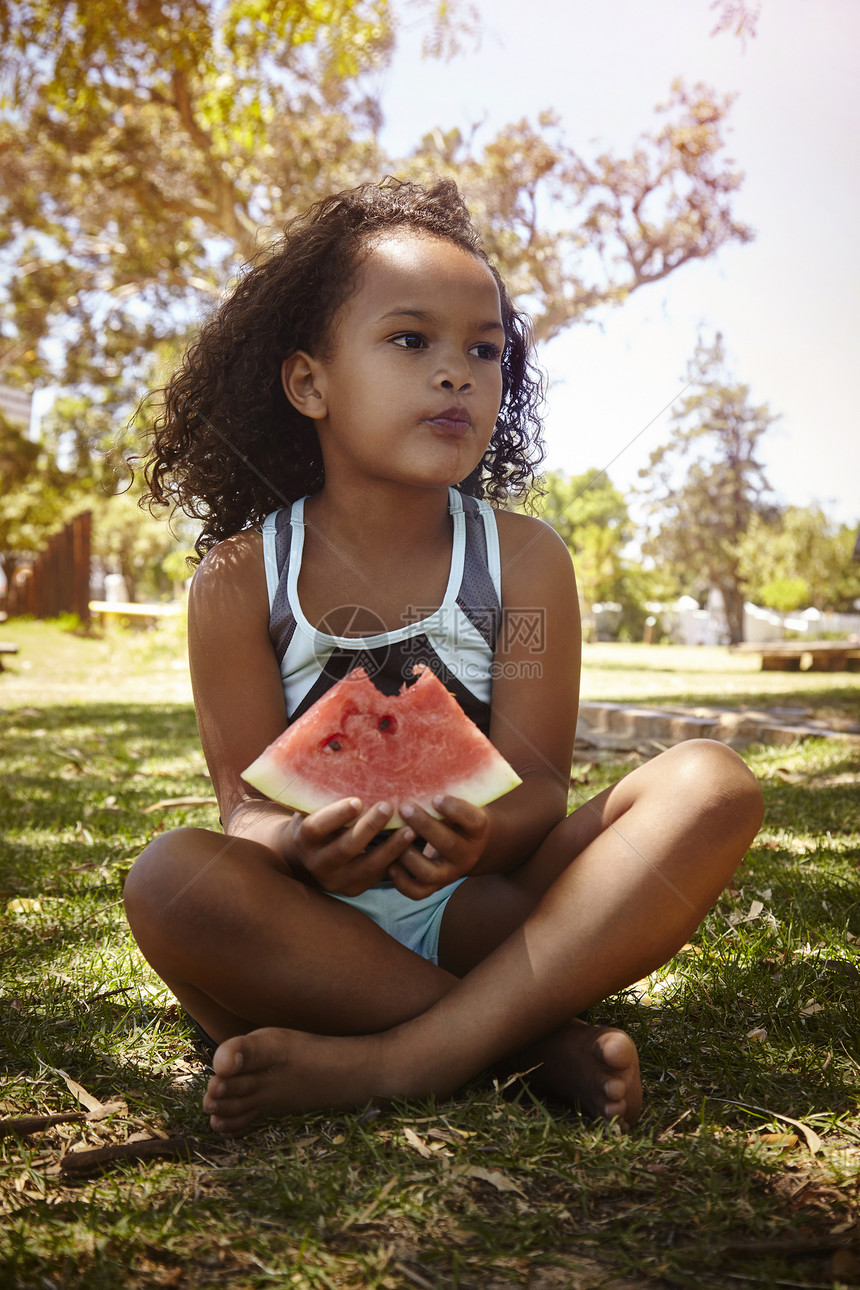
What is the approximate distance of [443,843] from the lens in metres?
1.79

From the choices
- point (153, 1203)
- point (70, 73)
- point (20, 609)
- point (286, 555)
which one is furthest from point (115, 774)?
point (20, 609)

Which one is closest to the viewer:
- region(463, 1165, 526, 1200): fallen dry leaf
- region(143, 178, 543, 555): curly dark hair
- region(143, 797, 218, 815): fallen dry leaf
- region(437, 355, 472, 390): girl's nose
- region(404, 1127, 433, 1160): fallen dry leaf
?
region(463, 1165, 526, 1200): fallen dry leaf

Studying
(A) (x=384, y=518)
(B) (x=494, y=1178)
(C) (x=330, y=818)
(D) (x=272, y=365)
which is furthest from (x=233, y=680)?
(B) (x=494, y=1178)

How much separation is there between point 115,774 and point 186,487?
2943 mm

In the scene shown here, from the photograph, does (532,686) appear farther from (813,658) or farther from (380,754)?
(813,658)

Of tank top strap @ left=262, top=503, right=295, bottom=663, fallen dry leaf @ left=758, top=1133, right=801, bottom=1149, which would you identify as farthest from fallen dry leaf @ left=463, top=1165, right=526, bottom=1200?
tank top strap @ left=262, top=503, right=295, bottom=663

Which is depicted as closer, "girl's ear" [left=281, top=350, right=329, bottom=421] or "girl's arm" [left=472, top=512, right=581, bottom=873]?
"girl's arm" [left=472, top=512, right=581, bottom=873]

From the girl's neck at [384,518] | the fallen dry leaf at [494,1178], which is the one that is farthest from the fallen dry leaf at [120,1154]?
the girl's neck at [384,518]

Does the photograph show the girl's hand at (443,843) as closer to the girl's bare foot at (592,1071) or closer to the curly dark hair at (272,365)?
the girl's bare foot at (592,1071)

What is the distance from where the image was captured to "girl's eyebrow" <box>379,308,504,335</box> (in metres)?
2.30

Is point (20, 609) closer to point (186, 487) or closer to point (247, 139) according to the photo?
point (247, 139)

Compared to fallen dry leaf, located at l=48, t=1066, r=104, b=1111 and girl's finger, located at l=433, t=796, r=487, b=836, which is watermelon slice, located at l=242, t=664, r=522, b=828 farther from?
fallen dry leaf, located at l=48, t=1066, r=104, b=1111

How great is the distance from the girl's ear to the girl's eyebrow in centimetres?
30

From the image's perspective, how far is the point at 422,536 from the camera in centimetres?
256
